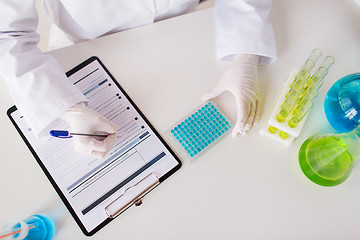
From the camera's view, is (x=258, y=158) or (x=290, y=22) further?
(x=290, y=22)

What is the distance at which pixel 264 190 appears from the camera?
60cm

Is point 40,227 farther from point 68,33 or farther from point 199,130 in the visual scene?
point 68,33

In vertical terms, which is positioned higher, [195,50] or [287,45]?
[195,50]

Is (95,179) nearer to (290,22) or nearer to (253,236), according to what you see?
(253,236)

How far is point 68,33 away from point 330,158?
785 mm

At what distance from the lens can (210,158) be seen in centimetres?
62

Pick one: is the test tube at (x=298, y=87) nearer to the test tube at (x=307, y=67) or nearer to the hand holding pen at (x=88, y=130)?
the test tube at (x=307, y=67)

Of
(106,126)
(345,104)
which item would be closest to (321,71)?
(345,104)

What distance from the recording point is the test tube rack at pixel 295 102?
0.55 meters

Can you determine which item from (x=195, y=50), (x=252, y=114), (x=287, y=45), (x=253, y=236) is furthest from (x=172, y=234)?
(x=287, y=45)

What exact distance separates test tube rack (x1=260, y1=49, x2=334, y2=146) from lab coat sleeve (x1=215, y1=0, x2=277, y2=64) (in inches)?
4.2

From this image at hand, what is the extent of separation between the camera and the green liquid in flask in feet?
1.88

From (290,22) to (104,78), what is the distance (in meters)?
0.55

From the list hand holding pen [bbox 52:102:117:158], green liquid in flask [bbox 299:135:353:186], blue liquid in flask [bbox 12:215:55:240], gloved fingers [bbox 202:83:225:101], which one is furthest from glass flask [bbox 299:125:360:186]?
blue liquid in flask [bbox 12:215:55:240]
